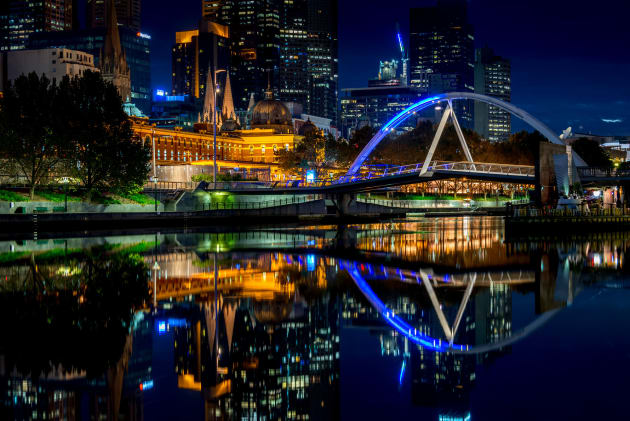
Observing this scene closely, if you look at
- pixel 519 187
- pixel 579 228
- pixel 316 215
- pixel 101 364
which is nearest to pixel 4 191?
pixel 316 215

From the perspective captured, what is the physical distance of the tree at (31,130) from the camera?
73125 mm

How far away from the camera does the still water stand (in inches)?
473

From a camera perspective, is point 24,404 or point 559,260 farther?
point 559,260

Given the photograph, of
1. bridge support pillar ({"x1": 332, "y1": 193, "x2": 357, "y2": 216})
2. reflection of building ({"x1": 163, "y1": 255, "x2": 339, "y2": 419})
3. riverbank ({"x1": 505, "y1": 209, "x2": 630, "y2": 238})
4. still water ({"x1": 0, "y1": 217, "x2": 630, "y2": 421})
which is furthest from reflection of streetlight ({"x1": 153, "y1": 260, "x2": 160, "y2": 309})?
bridge support pillar ({"x1": 332, "y1": 193, "x2": 357, "y2": 216})

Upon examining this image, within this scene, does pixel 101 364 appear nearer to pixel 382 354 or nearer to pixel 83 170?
pixel 382 354

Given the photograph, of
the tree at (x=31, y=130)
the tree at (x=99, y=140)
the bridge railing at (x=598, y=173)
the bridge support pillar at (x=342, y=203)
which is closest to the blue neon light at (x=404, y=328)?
the bridge railing at (x=598, y=173)

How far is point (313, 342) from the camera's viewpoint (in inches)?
→ 642

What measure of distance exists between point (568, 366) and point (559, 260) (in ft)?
73.8

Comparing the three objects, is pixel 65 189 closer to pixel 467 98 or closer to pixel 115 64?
pixel 467 98

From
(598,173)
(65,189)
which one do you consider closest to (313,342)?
(598,173)

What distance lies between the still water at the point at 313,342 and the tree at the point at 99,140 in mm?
47106

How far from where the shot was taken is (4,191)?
6988 cm

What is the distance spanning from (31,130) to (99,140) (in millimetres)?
7618

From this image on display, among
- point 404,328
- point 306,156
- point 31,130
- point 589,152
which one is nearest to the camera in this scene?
point 404,328
